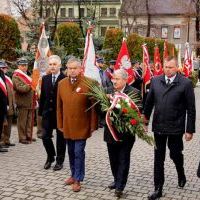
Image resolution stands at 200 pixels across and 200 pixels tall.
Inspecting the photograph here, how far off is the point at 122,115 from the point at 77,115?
28.9 inches

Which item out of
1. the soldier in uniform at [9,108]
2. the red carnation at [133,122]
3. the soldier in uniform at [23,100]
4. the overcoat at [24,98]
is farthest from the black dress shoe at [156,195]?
the overcoat at [24,98]

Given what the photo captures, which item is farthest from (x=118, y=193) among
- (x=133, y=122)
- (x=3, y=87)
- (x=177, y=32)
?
(x=177, y=32)

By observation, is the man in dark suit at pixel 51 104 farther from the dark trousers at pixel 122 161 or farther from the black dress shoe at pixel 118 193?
the black dress shoe at pixel 118 193

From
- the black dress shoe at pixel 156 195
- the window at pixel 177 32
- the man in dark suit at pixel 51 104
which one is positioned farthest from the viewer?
the window at pixel 177 32

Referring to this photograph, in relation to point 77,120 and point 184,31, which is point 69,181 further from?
point 184,31

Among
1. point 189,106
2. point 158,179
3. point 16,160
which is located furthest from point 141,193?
point 16,160

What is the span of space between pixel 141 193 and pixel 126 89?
1485mm

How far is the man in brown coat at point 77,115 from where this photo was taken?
6.77 metres

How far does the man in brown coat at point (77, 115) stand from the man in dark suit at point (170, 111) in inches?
33.7

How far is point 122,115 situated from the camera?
6375 mm

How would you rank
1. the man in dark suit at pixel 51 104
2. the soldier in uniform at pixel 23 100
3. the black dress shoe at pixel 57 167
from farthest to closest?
1. the soldier in uniform at pixel 23 100
2. the black dress shoe at pixel 57 167
3. the man in dark suit at pixel 51 104

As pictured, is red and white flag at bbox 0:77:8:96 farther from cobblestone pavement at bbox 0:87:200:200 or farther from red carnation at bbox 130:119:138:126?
red carnation at bbox 130:119:138:126

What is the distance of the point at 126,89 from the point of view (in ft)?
21.5

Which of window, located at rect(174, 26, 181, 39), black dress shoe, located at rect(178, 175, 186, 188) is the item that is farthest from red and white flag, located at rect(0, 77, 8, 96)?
window, located at rect(174, 26, 181, 39)
